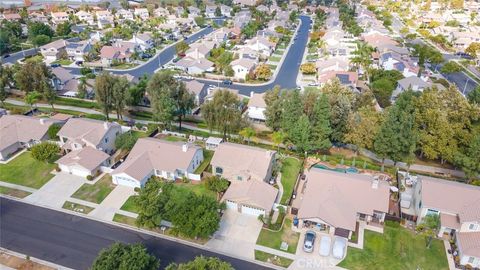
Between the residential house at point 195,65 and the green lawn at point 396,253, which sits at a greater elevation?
the residential house at point 195,65

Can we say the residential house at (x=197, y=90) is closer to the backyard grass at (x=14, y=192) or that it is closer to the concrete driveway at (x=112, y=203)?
the concrete driveway at (x=112, y=203)

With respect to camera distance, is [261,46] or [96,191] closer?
[96,191]

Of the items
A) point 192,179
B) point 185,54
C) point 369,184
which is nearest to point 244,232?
point 192,179

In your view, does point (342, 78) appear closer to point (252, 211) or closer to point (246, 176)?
point (246, 176)

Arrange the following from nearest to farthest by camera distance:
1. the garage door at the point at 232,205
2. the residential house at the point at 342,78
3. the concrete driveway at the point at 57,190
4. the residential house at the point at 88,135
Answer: the garage door at the point at 232,205 → the concrete driveway at the point at 57,190 → the residential house at the point at 88,135 → the residential house at the point at 342,78

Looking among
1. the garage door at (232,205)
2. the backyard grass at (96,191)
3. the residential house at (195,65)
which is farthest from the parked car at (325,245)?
the residential house at (195,65)

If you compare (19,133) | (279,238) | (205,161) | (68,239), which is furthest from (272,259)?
(19,133)

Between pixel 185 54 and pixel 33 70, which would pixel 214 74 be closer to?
pixel 185 54
